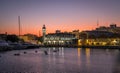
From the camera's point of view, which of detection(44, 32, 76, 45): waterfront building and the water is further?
detection(44, 32, 76, 45): waterfront building

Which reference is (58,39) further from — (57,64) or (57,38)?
(57,64)

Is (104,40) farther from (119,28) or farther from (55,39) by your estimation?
(119,28)

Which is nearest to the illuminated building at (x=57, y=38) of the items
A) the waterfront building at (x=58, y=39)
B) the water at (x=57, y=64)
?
the waterfront building at (x=58, y=39)

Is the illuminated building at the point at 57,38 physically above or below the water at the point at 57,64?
above

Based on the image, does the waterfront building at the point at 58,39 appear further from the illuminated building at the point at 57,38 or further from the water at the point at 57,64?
the water at the point at 57,64

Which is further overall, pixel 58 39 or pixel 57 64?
pixel 58 39

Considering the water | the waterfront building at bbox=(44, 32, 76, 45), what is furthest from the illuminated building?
the water

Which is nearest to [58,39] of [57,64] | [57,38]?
[57,38]

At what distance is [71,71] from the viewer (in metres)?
26.0

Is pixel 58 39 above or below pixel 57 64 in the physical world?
above

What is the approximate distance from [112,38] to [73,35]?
38.2 metres

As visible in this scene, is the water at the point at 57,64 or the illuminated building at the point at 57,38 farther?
the illuminated building at the point at 57,38

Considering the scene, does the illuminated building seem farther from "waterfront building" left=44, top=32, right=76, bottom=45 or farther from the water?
the water

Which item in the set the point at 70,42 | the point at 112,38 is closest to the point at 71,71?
the point at 112,38
